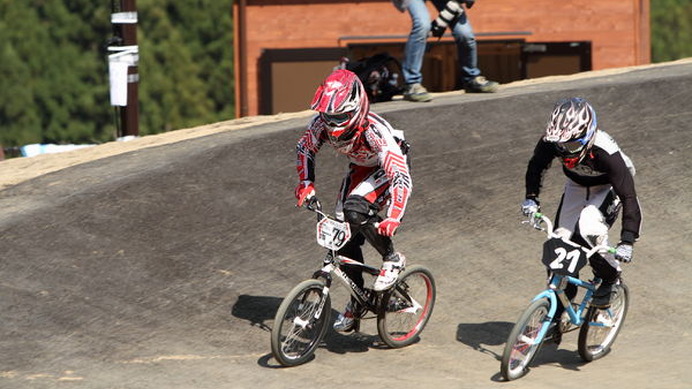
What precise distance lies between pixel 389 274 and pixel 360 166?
88 centimetres

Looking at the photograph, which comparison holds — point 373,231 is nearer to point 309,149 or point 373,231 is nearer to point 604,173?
point 309,149

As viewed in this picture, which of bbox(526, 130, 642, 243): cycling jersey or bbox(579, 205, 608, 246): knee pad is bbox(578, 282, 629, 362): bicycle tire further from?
bbox(526, 130, 642, 243): cycling jersey

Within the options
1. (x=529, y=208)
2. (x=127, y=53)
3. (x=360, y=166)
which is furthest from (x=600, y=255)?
(x=127, y=53)

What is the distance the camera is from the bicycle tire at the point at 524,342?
7801 mm

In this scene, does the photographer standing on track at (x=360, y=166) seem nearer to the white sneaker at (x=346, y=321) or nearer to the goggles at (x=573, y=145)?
the white sneaker at (x=346, y=321)

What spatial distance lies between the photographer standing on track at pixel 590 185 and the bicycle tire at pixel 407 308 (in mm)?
1179

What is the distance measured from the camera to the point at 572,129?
8.03 m

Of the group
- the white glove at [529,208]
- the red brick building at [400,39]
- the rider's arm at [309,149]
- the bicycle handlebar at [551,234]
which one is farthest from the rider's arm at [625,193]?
the red brick building at [400,39]

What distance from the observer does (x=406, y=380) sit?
8039mm

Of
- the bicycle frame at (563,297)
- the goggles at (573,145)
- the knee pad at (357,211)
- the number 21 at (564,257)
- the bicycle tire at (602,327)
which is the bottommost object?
the bicycle tire at (602,327)

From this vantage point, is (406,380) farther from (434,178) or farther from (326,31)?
(326,31)

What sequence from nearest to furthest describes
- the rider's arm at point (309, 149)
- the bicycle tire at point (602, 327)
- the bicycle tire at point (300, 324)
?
the bicycle tire at point (300, 324) → the bicycle tire at point (602, 327) → the rider's arm at point (309, 149)

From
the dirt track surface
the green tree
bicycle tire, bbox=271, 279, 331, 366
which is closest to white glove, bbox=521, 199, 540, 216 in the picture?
the dirt track surface

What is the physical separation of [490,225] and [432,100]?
3.36 m
